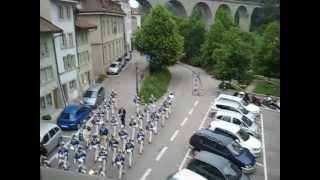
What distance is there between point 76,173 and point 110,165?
0.97ft

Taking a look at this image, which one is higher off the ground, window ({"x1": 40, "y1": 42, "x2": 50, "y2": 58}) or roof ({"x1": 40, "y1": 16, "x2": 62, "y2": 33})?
roof ({"x1": 40, "y1": 16, "x2": 62, "y2": 33})

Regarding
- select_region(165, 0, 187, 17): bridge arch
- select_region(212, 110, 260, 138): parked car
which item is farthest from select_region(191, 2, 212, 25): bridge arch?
select_region(212, 110, 260, 138): parked car

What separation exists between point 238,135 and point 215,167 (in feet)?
2.21

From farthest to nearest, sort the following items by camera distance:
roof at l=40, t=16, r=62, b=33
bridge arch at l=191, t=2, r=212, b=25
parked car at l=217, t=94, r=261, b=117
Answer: bridge arch at l=191, t=2, r=212, b=25 < parked car at l=217, t=94, r=261, b=117 < roof at l=40, t=16, r=62, b=33

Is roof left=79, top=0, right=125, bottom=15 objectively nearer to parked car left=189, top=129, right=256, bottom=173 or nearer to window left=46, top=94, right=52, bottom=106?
window left=46, top=94, right=52, bottom=106

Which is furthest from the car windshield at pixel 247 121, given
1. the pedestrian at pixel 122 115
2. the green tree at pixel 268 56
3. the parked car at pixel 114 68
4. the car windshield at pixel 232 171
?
the parked car at pixel 114 68

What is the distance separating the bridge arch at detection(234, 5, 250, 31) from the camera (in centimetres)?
351

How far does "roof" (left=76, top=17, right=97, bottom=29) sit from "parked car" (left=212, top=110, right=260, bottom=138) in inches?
59.0

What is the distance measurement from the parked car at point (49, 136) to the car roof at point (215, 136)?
126 centimetres

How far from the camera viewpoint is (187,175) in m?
2.98

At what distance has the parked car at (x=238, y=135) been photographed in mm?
3389

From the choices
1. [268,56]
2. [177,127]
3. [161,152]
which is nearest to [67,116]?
[161,152]

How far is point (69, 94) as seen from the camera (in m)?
3.46

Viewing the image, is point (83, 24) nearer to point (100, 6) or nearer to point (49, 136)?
point (100, 6)
